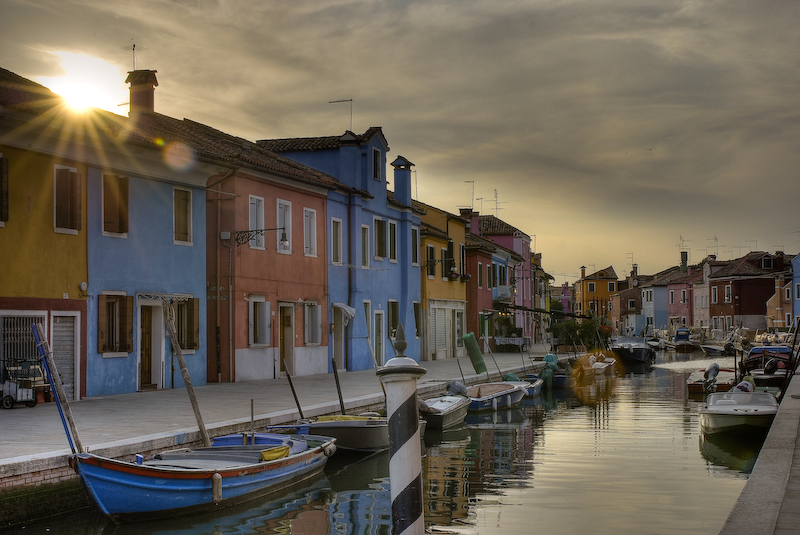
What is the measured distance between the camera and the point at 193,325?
21.7m

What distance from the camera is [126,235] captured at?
1966 cm

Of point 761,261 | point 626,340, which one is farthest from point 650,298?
point 626,340

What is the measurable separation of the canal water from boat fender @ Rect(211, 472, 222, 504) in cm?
27

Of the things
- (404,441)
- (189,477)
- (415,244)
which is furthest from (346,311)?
(404,441)

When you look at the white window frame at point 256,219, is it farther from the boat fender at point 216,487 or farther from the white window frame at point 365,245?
the boat fender at point 216,487

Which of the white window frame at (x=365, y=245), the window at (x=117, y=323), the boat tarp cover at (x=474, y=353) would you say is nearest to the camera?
the window at (x=117, y=323)

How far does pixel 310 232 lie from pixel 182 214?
6.97 meters

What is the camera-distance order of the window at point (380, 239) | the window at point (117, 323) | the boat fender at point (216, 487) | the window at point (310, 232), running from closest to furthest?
the boat fender at point (216, 487) < the window at point (117, 323) < the window at point (310, 232) < the window at point (380, 239)

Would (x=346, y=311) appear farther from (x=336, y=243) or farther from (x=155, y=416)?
(x=155, y=416)

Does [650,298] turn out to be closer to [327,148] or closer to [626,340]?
[626,340]

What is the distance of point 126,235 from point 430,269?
2186 cm

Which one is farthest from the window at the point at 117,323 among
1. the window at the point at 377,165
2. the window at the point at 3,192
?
the window at the point at 377,165

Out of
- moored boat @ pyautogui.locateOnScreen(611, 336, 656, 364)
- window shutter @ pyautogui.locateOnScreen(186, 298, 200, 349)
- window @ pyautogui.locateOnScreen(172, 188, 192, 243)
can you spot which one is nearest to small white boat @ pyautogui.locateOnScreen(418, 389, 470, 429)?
window shutter @ pyautogui.locateOnScreen(186, 298, 200, 349)

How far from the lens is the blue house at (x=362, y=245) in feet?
98.8
